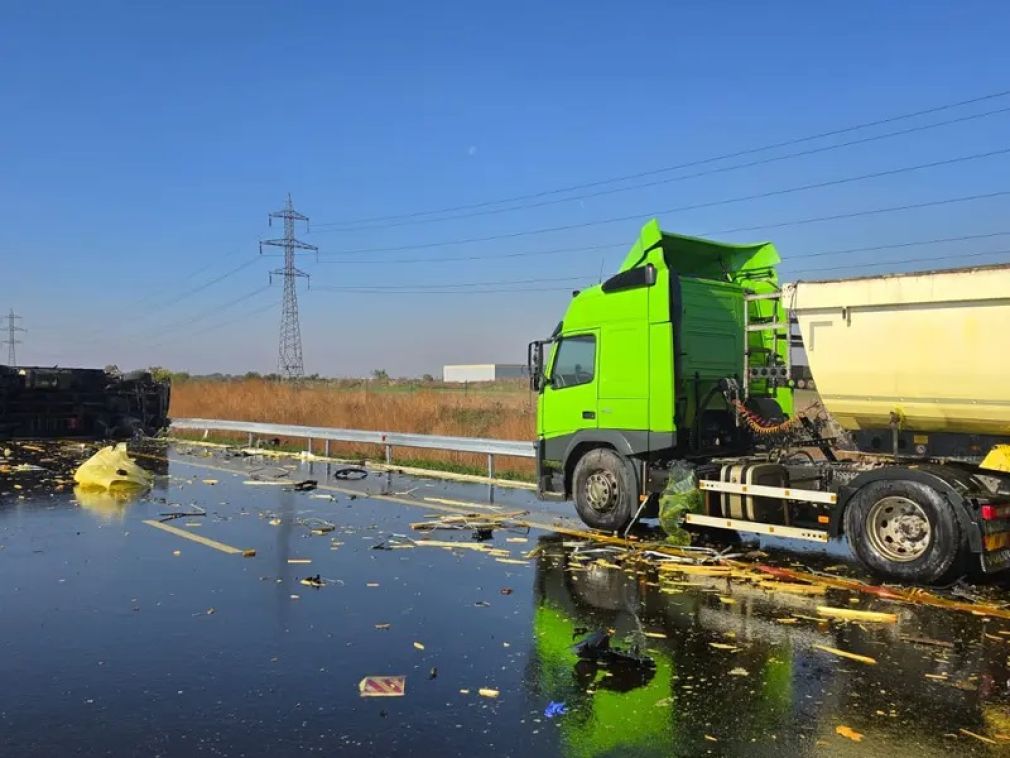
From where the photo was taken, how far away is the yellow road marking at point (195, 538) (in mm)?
9160

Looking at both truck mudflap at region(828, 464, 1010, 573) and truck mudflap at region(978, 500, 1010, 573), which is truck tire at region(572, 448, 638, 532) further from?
truck mudflap at region(978, 500, 1010, 573)

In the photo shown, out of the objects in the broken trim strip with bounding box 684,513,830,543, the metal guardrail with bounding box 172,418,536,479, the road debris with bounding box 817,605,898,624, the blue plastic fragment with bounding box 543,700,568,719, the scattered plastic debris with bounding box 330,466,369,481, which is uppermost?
the metal guardrail with bounding box 172,418,536,479

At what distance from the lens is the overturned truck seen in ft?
74.7

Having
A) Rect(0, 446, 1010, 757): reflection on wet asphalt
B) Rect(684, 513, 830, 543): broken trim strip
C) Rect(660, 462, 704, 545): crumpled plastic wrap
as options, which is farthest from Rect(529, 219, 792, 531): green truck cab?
Rect(0, 446, 1010, 757): reflection on wet asphalt

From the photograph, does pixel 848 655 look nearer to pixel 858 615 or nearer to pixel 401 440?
pixel 858 615

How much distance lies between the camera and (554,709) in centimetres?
470

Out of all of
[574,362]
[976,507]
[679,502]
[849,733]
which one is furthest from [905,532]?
[574,362]

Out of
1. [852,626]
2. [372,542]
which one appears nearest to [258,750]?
[852,626]

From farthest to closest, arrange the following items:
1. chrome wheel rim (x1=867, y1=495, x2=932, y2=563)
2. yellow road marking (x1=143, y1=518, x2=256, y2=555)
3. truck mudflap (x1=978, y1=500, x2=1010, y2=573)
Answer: yellow road marking (x1=143, y1=518, x2=256, y2=555), chrome wheel rim (x1=867, y1=495, x2=932, y2=563), truck mudflap (x1=978, y1=500, x2=1010, y2=573)

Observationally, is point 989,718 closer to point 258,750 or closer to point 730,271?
point 258,750

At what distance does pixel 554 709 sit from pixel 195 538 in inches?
256

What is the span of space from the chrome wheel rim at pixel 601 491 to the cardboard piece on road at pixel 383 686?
206 inches

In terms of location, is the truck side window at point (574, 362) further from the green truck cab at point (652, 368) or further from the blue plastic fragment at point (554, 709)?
the blue plastic fragment at point (554, 709)

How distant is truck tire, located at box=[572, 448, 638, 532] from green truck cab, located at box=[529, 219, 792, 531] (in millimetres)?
14
